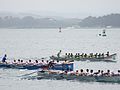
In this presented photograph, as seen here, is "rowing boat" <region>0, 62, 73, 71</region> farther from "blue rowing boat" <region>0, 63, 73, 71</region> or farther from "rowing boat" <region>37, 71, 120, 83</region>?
"rowing boat" <region>37, 71, 120, 83</region>

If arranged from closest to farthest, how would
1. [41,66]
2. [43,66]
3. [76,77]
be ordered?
[76,77] → [43,66] → [41,66]

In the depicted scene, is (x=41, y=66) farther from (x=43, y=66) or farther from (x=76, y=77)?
(x=76, y=77)

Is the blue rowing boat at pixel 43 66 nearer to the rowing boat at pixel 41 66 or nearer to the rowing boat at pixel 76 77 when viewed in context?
the rowing boat at pixel 41 66

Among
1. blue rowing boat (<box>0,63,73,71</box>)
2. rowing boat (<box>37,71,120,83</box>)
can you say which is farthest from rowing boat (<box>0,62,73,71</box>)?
rowing boat (<box>37,71,120,83</box>)

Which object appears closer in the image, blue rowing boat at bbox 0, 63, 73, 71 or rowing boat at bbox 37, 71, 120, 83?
rowing boat at bbox 37, 71, 120, 83

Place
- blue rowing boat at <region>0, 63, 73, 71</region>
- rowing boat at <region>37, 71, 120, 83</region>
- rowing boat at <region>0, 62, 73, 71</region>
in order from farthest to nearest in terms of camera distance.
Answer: rowing boat at <region>0, 62, 73, 71</region>, blue rowing boat at <region>0, 63, 73, 71</region>, rowing boat at <region>37, 71, 120, 83</region>

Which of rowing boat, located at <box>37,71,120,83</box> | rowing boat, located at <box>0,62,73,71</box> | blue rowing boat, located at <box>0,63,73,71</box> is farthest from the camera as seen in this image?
rowing boat, located at <box>0,62,73,71</box>

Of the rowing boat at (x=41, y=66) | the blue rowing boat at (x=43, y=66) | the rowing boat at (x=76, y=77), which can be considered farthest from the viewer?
the rowing boat at (x=41, y=66)

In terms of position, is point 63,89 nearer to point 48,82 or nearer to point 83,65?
point 48,82

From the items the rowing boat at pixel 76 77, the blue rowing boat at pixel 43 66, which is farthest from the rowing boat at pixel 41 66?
the rowing boat at pixel 76 77

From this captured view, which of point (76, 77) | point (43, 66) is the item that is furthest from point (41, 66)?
point (76, 77)

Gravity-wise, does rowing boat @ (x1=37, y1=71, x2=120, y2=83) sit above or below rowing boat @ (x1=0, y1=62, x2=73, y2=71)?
below

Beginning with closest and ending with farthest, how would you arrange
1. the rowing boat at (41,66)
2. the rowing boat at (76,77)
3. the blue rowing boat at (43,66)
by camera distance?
the rowing boat at (76,77), the blue rowing boat at (43,66), the rowing boat at (41,66)

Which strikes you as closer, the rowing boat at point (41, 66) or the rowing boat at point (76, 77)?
the rowing boat at point (76, 77)
